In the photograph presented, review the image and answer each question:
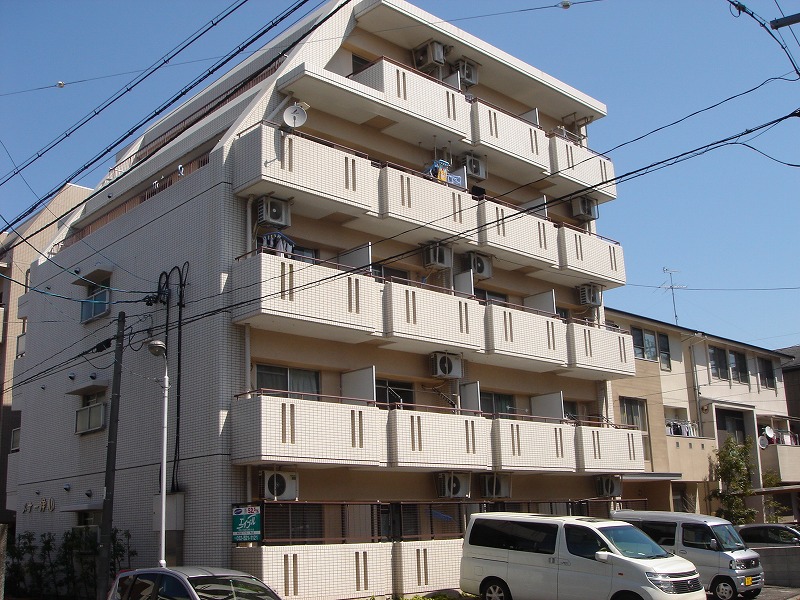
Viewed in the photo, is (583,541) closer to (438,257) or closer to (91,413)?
(438,257)

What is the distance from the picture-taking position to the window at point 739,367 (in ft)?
134

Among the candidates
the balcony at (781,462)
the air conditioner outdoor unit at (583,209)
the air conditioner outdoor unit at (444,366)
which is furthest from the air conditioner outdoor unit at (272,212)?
the balcony at (781,462)

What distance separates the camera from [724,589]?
20797 mm

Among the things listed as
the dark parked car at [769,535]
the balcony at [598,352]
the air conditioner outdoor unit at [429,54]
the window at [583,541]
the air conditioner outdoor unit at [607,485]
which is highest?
the air conditioner outdoor unit at [429,54]

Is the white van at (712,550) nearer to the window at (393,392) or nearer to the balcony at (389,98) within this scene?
the window at (393,392)

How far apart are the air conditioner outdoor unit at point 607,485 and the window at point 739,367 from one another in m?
15.7

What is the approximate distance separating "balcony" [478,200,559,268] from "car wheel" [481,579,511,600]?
368 inches

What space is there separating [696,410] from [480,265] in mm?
16329

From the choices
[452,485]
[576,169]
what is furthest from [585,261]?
[452,485]

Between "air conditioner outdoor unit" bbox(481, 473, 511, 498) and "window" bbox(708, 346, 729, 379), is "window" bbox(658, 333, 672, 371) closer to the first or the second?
"window" bbox(708, 346, 729, 379)

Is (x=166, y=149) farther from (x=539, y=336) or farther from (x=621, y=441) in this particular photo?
(x=621, y=441)

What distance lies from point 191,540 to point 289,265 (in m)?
6.27

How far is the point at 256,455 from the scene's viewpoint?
18.1 m

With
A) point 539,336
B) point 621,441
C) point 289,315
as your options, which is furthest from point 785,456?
point 289,315
